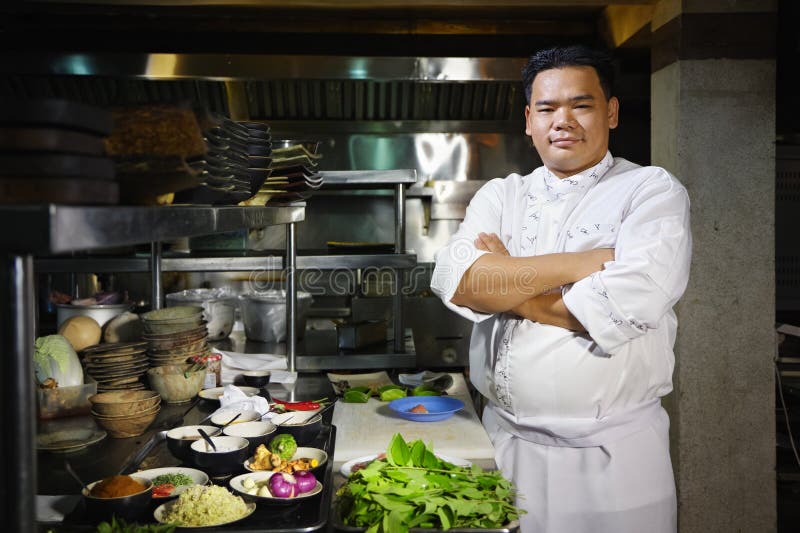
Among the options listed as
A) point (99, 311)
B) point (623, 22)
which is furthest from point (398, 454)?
point (623, 22)

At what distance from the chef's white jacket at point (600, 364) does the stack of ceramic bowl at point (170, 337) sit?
0.99m

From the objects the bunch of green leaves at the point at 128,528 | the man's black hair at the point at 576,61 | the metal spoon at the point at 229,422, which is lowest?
the bunch of green leaves at the point at 128,528

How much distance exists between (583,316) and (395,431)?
703mm

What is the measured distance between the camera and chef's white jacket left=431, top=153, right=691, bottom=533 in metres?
2.17

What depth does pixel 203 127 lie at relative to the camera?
118 cm

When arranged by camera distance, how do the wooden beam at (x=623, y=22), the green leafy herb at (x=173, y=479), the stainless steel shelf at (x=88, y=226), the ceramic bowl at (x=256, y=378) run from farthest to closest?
the wooden beam at (x=623, y=22) < the ceramic bowl at (x=256, y=378) < the green leafy herb at (x=173, y=479) < the stainless steel shelf at (x=88, y=226)

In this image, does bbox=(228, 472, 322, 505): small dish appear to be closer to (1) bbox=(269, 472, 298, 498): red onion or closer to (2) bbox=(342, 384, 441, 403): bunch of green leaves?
(1) bbox=(269, 472, 298, 498): red onion

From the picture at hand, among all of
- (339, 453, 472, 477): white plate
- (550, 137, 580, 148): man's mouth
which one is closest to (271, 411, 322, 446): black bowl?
(339, 453, 472, 477): white plate

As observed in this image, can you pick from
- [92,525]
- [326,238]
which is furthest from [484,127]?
[92,525]

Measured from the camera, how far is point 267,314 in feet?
12.8

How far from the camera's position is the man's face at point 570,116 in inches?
94.6

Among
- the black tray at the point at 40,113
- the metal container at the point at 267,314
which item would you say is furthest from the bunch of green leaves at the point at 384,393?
the black tray at the point at 40,113

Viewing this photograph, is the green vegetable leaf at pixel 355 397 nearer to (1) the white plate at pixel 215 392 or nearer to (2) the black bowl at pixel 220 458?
(1) the white plate at pixel 215 392

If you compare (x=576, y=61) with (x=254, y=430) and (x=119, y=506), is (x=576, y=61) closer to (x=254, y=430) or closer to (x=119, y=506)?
(x=254, y=430)
